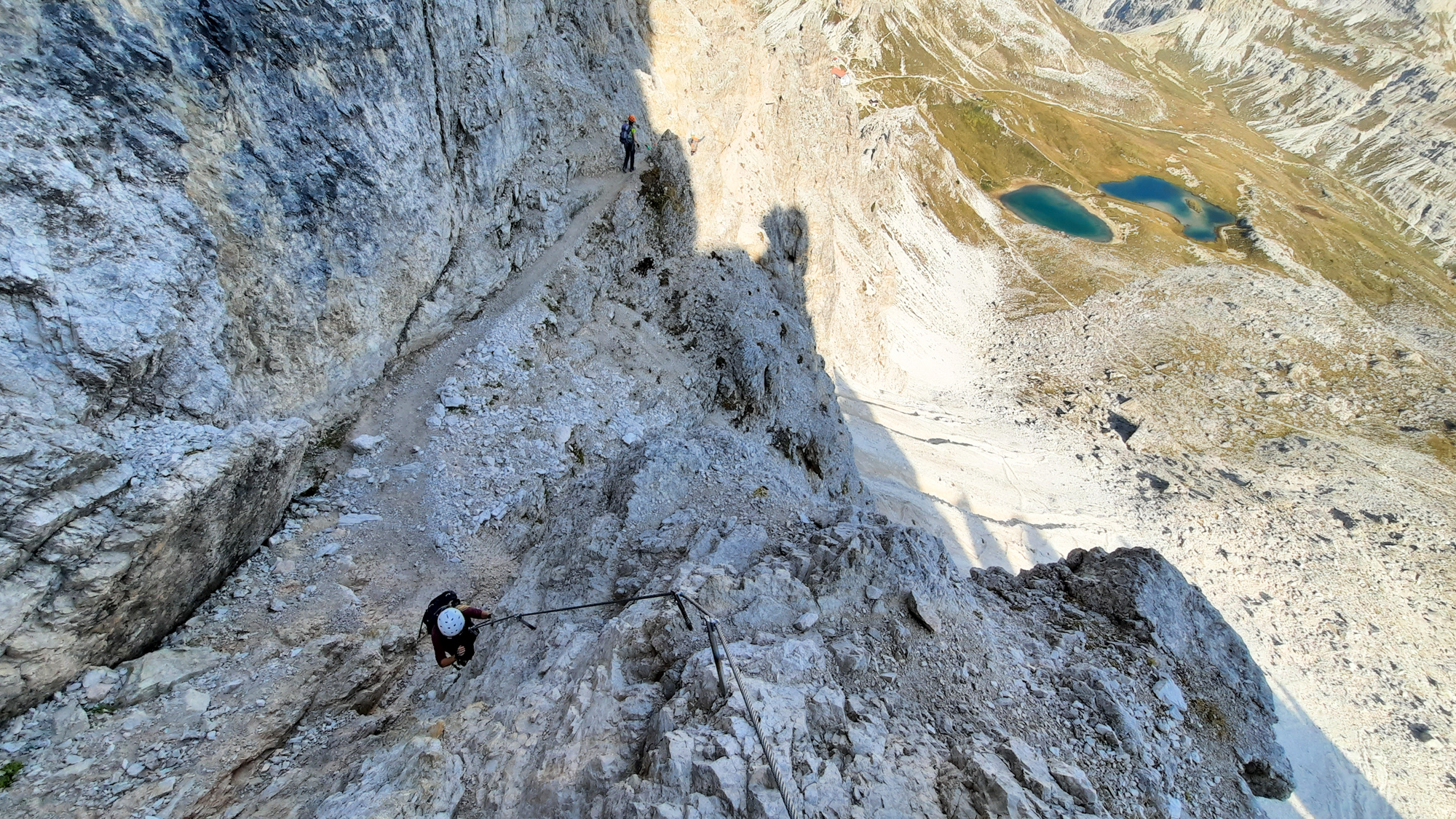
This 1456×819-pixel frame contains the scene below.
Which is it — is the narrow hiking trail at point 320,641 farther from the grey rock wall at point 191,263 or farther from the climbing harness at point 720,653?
the climbing harness at point 720,653

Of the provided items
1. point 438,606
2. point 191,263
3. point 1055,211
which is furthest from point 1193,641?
point 1055,211

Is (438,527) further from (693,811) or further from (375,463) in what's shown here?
(693,811)

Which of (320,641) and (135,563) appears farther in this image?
(320,641)

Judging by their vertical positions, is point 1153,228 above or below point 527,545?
above

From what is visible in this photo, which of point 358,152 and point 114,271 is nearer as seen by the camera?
point 114,271

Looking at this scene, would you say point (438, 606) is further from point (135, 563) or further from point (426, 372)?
point (426, 372)

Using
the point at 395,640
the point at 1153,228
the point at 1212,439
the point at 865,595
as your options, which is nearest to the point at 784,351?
the point at 865,595

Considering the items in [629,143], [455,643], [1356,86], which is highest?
[1356,86]

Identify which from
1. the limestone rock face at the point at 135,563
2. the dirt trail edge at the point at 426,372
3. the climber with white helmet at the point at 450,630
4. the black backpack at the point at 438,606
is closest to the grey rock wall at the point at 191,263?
the limestone rock face at the point at 135,563
